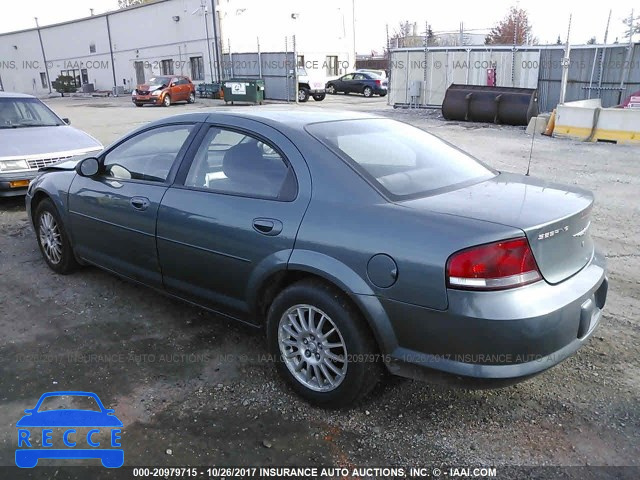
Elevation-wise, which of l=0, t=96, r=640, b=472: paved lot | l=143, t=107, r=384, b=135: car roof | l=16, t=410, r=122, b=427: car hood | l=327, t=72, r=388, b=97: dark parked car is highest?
l=143, t=107, r=384, b=135: car roof

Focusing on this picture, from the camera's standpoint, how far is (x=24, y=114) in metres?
8.28

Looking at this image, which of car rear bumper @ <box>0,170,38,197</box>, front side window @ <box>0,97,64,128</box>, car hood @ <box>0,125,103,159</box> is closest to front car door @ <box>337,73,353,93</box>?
front side window @ <box>0,97,64,128</box>

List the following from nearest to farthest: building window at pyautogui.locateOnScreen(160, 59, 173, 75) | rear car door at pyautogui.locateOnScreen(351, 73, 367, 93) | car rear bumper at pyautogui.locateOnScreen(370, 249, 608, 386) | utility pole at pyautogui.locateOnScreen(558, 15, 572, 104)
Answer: car rear bumper at pyautogui.locateOnScreen(370, 249, 608, 386)
utility pole at pyautogui.locateOnScreen(558, 15, 572, 104)
rear car door at pyautogui.locateOnScreen(351, 73, 367, 93)
building window at pyautogui.locateOnScreen(160, 59, 173, 75)

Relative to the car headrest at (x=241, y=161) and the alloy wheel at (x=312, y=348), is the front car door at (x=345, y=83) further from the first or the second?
the alloy wheel at (x=312, y=348)

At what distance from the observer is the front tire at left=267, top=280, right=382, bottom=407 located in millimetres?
2709

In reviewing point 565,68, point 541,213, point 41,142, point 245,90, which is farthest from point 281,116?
point 245,90

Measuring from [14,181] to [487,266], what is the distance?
6.65 metres

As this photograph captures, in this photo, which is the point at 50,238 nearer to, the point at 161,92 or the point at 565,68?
the point at 565,68

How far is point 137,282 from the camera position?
157 inches

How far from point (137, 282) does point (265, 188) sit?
1.49 m

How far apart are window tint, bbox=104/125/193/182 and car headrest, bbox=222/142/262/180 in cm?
43

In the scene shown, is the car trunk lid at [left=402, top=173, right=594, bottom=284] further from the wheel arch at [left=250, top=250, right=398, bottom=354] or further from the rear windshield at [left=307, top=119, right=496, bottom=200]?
the wheel arch at [left=250, top=250, right=398, bottom=354]

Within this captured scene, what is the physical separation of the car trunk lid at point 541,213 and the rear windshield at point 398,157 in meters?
0.15

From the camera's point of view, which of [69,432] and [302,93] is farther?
[302,93]
